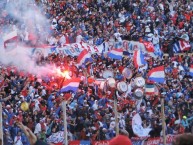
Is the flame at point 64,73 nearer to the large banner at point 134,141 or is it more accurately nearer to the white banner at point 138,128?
the white banner at point 138,128

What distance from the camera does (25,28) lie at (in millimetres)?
22125

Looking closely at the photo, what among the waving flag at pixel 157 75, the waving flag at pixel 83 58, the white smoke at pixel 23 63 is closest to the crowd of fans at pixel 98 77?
the waving flag at pixel 83 58

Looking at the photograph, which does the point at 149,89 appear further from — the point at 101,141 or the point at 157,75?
A: the point at 101,141

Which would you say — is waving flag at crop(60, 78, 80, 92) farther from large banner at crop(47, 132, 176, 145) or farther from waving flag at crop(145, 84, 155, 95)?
waving flag at crop(145, 84, 155, 95)

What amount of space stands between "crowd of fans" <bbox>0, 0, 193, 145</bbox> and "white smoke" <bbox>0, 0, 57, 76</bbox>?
1.01 ft

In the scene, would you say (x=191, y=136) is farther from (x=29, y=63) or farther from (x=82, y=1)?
(x=82, y=1)

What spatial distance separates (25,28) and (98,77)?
3.81 meters

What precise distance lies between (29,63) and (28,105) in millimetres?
3930

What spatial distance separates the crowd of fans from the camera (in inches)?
596

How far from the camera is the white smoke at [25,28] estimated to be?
18.7 metres

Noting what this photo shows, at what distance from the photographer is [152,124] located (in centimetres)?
1655

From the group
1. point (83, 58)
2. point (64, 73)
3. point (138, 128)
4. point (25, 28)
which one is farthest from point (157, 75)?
point (25, 28)

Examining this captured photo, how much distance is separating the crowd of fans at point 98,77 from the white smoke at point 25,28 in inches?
12.1

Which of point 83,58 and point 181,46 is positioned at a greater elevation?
point 181,46
